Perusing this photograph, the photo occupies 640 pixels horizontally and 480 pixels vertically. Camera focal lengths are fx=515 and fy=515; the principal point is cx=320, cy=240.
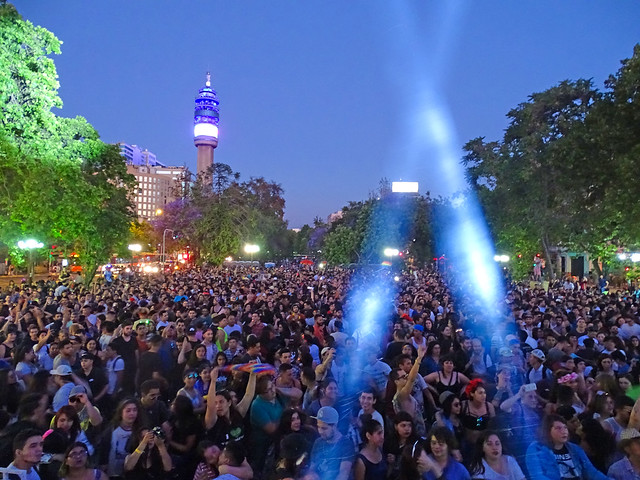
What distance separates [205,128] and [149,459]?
399 ft

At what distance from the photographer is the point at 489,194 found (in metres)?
35.4

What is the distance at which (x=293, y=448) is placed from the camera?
152 inches

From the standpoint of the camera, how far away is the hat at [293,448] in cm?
384

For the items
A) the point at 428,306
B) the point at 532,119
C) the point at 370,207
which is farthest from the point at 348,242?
the point at 428,306

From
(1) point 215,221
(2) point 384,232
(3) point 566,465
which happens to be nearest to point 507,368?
(3) point 566,465

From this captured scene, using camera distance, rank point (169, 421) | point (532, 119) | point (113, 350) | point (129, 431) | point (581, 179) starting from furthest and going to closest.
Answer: point (532, 119) → point (581, 179) → point (113, 350) → point (169, 421) → point (129, 431)

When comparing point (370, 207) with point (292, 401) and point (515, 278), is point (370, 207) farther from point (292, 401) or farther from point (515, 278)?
point (292, 401)

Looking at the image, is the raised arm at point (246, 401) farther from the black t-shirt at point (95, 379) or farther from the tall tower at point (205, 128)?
the tall tower at point (205, 128)

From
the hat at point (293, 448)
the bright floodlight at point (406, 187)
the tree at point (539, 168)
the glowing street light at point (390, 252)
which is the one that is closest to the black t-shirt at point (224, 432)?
the hat at point (293, 448)

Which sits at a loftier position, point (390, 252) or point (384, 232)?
point (384, 232)

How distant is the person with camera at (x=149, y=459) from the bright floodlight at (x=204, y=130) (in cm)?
12066

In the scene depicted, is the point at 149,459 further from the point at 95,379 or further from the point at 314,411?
the point at 95,379

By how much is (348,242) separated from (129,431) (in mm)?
37602

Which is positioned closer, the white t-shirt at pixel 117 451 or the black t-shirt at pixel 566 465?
the black t-shirt at pixel 566 465
